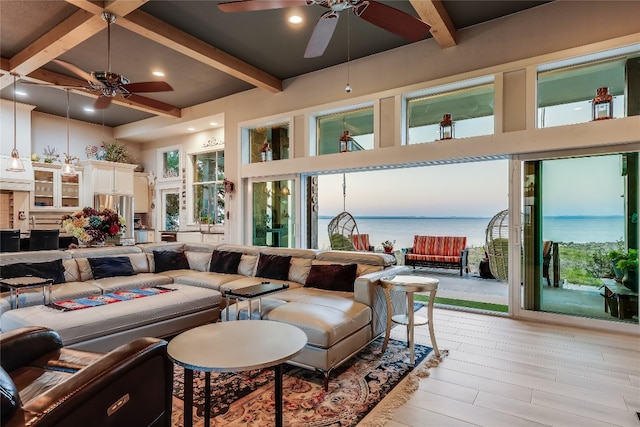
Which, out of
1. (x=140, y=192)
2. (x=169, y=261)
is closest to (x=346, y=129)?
(x=169, y=261)

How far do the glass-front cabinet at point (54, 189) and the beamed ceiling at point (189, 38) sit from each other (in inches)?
64.9

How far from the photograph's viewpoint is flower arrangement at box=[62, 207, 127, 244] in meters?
4.36

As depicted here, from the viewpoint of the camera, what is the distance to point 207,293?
12.6ft

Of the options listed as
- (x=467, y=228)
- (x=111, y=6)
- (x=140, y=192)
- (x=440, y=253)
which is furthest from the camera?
(x=467, y=228)

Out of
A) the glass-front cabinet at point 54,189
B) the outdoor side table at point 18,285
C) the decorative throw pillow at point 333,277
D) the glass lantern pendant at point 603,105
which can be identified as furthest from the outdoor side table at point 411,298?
the glass-front cabinet at point 54,189

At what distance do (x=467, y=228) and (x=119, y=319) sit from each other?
11603 millimetres

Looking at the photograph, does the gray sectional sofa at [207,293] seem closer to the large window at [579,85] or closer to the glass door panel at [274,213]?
the glass door panel at [274,213]

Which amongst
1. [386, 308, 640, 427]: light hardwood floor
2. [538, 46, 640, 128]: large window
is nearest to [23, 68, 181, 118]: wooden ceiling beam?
[386, 308, 640, 427]: light hardwood floor

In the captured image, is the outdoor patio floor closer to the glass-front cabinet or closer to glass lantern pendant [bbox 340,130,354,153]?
glass lantern pendant [bbox 340,130,354,153]

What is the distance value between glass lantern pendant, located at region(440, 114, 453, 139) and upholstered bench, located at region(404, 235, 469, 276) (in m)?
3.64

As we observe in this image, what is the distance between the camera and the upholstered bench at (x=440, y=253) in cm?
749

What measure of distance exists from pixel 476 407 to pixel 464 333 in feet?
5.11

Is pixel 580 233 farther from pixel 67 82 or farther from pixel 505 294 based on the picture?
pixel 67 82

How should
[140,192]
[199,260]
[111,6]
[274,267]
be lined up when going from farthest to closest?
[140,192] → [199,260] → [274,267] → [111,6]
